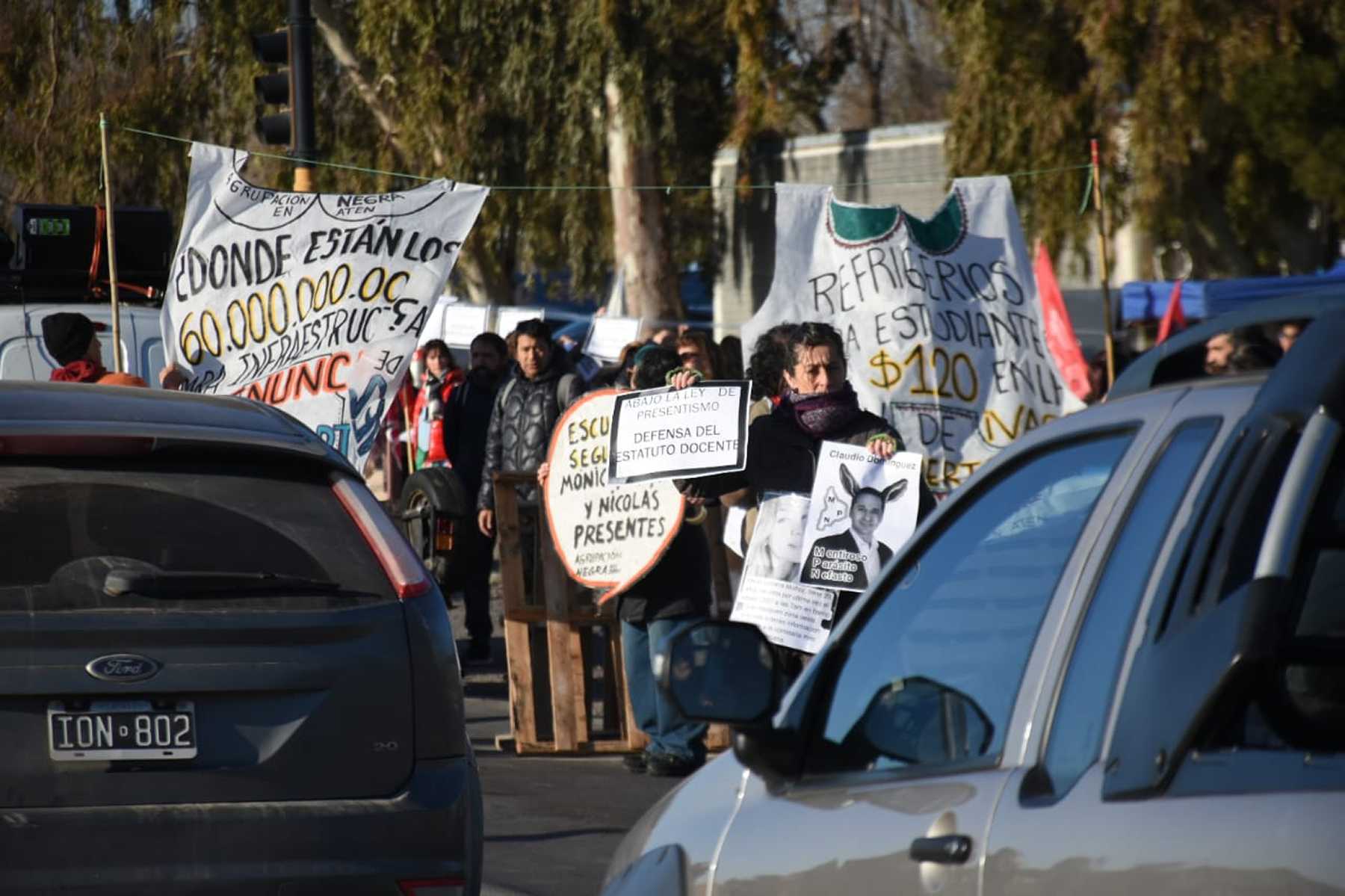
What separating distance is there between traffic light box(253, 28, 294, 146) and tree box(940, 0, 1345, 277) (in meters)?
10.5

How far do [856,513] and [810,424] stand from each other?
38 cm

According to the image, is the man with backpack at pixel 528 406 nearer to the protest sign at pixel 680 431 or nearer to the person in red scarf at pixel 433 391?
the protest sign at pixel 680 431

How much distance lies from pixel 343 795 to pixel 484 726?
5.49 meters

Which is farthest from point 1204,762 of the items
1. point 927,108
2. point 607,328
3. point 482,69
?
point 927,108

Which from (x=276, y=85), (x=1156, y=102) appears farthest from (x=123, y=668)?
(x=1156, y=102)

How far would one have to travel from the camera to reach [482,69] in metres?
25.1

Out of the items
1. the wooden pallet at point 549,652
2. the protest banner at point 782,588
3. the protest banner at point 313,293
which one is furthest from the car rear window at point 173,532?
the protest banner at point 313,293

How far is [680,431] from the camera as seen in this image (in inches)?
325

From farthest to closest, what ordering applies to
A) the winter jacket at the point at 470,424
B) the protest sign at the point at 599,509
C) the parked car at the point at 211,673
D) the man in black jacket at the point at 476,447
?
the winter jacket at the point at 470,424 < the man in black jacket at the point at 476,447 < the protest sign at the point at 599,509 < the parked car at the point at 211,673

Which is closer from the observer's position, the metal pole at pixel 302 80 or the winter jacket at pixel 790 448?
the winter jacket at pixel 790 448

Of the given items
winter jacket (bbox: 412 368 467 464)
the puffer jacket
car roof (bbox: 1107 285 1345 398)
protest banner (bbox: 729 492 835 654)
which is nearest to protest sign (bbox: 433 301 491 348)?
winter jacket (bbox: 412 368 467 464)

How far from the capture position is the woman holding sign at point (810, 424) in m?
7.62

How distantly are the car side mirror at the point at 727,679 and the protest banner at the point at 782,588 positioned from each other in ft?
14.1

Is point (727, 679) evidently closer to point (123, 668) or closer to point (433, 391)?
point (123, 668)
